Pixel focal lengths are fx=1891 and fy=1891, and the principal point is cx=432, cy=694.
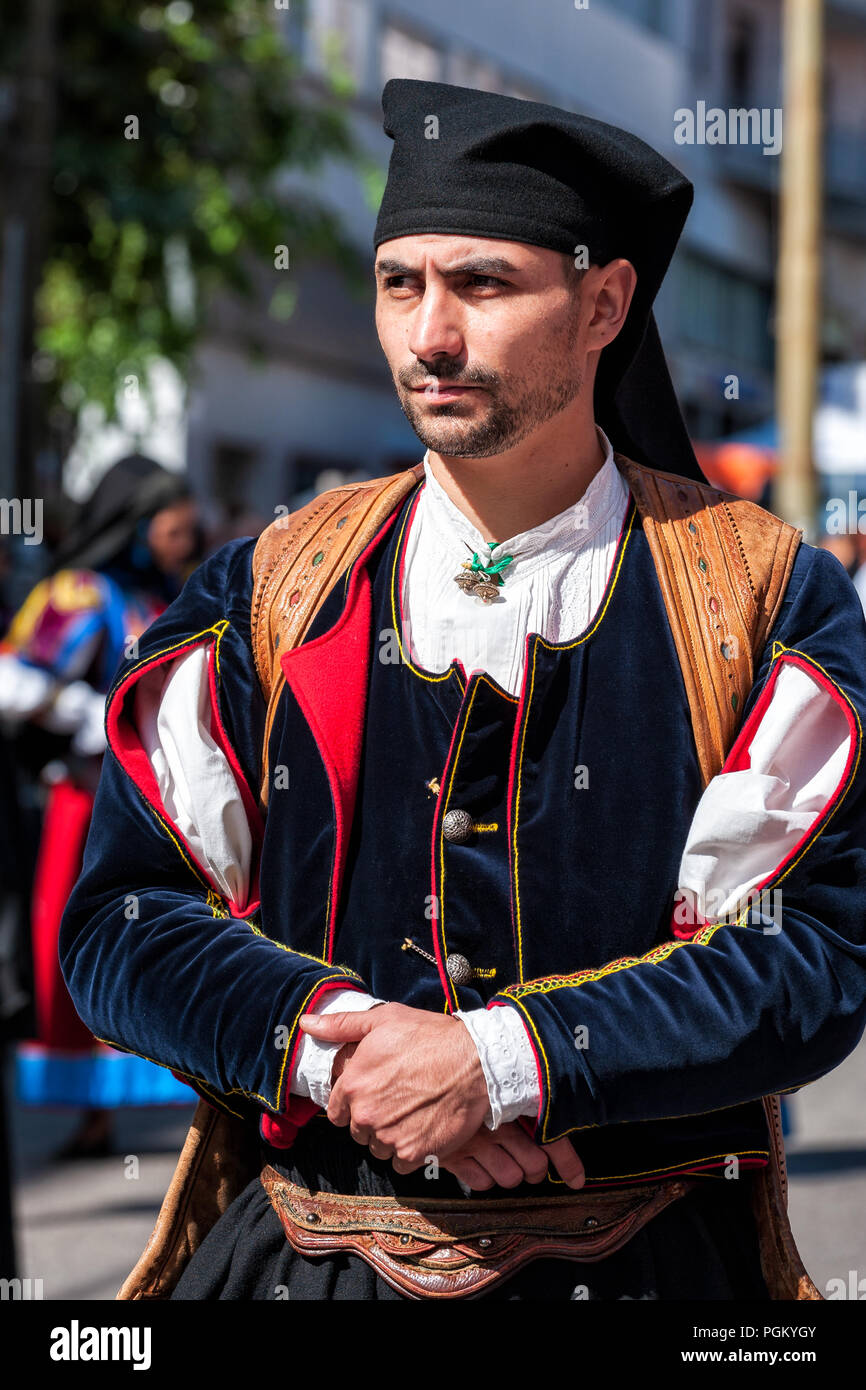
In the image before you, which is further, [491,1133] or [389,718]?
[389,718]

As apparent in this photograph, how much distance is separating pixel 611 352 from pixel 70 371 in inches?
454

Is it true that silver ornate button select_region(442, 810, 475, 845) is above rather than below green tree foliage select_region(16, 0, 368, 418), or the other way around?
below

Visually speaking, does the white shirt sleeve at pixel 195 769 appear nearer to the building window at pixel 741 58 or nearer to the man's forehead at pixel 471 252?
the man's forehead at pixel 471 252

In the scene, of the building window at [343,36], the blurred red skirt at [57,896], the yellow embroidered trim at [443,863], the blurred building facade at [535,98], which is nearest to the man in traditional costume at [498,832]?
the yellow embroidered trim at [443,863]

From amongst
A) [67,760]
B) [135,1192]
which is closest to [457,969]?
[135,1192]

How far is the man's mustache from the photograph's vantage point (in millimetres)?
2049

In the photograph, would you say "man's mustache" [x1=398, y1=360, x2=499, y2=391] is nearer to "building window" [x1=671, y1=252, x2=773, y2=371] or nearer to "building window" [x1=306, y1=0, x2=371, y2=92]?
"building window" [x1=306, y1=0, x2=371, y2=92]

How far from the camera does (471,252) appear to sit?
2.05 meters

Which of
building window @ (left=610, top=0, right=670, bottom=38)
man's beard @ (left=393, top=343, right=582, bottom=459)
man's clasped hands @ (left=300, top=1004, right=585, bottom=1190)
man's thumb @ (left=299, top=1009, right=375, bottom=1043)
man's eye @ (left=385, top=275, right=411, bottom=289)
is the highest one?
building window @ (left=610, top=0, right=670, bottom=38)

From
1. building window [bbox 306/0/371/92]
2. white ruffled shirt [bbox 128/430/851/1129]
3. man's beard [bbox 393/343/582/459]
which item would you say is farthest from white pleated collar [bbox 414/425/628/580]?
building window [bbox 306/0/371/92]

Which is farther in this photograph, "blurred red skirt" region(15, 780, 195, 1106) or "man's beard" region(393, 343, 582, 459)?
"blurred red skirt" region(15, 780, 195, 1106)
